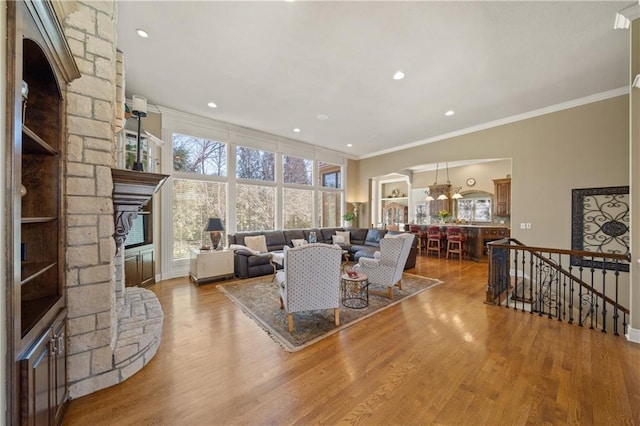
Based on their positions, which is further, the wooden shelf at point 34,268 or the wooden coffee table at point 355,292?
the wooden coffee table at point 355,292

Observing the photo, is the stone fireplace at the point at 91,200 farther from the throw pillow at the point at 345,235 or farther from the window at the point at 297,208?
the throw pillow at the point at 345,235

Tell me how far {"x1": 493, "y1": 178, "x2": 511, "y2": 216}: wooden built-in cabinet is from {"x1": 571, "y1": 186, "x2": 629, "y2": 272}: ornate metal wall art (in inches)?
156

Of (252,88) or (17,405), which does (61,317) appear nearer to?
(17,405)

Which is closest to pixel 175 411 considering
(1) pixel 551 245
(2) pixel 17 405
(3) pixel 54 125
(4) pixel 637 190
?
(2) pixel 17 405

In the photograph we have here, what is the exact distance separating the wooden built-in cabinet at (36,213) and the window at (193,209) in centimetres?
378

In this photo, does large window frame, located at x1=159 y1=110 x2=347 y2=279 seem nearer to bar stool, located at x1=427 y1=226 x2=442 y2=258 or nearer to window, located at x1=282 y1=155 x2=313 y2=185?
window, located at x1=282 y1=155 x2=313 y2=185

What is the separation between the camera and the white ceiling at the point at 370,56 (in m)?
2.46

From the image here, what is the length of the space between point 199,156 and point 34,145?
433 centimetres

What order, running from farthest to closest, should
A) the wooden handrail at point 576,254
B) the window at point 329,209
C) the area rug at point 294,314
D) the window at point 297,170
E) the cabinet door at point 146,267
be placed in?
the window at point 329,209, the window at point 297,170, the cabinet door at point 146,267, the wooden handrail at point 576,254, the area rug at point 294,314

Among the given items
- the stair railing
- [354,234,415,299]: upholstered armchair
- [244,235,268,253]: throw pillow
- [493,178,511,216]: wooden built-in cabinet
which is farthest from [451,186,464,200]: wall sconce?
[244,235,268,253]: throw pillow

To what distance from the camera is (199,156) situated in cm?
557

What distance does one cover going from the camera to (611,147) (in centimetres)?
421

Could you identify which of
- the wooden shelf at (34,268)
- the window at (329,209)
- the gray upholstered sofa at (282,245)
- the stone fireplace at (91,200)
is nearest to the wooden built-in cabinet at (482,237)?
the gray upholstered sofa at (282,245)

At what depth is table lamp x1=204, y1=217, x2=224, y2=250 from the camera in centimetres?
510
